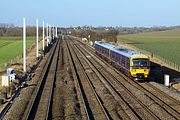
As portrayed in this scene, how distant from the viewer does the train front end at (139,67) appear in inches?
1239

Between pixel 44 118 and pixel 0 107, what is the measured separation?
4505mm

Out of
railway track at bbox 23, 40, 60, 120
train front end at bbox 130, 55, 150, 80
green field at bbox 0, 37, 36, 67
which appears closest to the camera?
railway track at bbox 23, 40, 60, 120

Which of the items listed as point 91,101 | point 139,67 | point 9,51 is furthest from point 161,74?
point 9,51

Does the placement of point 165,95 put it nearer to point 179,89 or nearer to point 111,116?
point 179,89

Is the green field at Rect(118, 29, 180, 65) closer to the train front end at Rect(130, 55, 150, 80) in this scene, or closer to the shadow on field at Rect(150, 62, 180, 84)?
the shadow on field at Rect(150, 62, 180, 84)

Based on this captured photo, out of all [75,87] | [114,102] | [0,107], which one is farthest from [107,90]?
[0,107]

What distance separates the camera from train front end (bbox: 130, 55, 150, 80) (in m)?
31.5

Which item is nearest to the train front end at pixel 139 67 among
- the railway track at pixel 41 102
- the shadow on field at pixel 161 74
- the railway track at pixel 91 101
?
the shadow on field at pixel 161 74

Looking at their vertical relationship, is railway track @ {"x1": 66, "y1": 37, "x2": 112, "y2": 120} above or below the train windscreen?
below

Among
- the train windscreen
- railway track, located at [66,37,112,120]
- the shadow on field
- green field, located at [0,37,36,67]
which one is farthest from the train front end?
green field, located at [0,37,36,67]

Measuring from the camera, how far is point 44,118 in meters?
18.8

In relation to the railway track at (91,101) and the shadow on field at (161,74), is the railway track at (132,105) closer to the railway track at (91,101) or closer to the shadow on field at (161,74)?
the railway track at (91,101)

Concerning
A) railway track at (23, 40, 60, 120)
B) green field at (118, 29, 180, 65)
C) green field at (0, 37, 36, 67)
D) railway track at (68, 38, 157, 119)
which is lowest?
green field at (0, 37, 36, 67)

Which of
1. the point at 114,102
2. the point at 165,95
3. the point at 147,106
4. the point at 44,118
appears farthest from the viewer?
the point at 165,95
